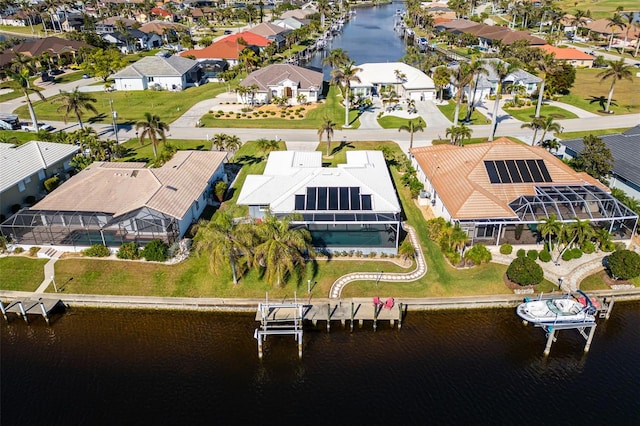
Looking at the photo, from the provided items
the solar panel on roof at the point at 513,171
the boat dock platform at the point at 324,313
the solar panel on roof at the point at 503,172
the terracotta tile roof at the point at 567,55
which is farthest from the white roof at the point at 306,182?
the terracotta tile roof at the point at 567,55

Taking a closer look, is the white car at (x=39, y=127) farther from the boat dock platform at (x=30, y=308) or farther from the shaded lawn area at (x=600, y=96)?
the shaded lawn area at (x=600, y=96)

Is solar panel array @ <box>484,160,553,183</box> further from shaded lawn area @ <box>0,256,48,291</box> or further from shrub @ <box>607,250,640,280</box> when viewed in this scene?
shaded lawn area @ <box>0,256,48,291</box>

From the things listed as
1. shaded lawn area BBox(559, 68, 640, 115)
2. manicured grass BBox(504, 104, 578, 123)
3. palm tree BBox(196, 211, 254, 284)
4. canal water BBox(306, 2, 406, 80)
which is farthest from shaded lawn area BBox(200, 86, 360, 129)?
palm tree BBox(196, 211, 254, 284)

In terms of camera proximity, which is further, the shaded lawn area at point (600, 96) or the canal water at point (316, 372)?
the shaded lawn area at point (600, 96)

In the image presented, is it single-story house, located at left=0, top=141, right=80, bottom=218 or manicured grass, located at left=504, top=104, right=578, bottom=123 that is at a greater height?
single-story house, located at left=0, top=141, right=80, bottom=218

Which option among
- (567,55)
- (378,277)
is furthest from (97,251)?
(567,55)

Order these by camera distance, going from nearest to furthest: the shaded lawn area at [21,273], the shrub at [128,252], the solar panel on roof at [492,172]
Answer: the shaded lawn area at [21,273]
the shrub at [128,252]
the solar panel on roof at [492,172]

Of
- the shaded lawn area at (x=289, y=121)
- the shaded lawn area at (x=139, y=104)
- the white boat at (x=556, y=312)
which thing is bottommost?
the white boat at (x=556, y=312)
